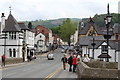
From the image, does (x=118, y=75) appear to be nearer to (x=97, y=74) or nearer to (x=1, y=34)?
(x=97, y=74)

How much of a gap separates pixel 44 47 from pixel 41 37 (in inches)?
191

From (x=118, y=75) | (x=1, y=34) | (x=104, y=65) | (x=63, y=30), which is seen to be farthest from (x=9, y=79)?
(x=63, y=30)

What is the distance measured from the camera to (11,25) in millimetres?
65812

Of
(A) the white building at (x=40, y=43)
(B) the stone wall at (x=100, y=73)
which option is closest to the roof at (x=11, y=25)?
(B) the stone wall at (x=100, y=73)

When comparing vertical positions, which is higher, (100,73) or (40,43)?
(40,43)

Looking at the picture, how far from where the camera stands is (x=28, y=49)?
72.7m

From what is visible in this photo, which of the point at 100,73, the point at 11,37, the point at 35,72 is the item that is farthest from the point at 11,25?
the point at 100,73

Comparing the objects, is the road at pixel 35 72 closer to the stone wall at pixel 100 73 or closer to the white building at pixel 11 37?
the stone wall at pixel 100 73

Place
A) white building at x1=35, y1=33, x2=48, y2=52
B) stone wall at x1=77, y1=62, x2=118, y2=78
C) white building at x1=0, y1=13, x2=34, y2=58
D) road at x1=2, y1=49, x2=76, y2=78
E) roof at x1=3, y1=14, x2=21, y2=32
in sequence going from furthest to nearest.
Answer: white building at x1=35, y1=33, x2=48, y2=52
roof at x1=3, y1=14, x2=21, y2=32
white building at x1=0, y1=13, x2=34, y2=58
road at x1=2, y1=49, x2=76, y2=78
stone wall at x1=77, y1=62, x2=118, y2=78

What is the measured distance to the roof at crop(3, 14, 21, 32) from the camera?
65.3 m

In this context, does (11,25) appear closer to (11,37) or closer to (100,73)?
(11,37)

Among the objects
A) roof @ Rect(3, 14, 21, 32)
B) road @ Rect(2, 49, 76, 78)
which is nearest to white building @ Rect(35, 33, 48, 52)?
roof @ Rect(3, 14, 21, 32)

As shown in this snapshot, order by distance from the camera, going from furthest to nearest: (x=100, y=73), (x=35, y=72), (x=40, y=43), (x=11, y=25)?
(x=40, y=43), (x=11, y=25), (x=35, y=72), (x=100, y=73)

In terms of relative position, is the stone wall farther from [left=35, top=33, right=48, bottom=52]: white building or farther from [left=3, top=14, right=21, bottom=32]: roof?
[left=35, top=33, right=48, bottom=52]: white building
